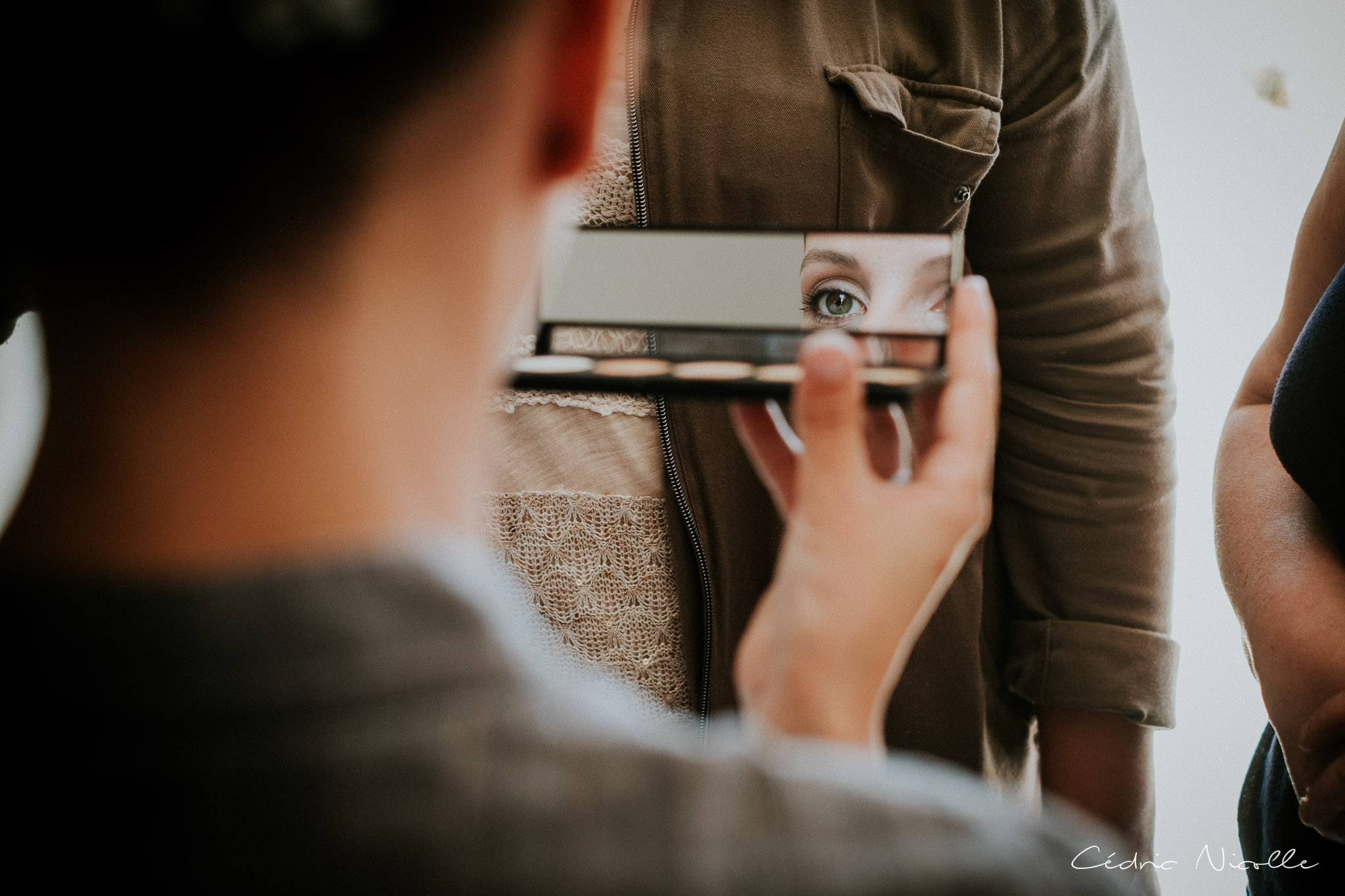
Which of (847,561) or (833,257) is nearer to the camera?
(847,561)

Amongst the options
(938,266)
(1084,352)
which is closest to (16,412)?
(938,266)

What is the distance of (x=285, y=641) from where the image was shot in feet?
0.54

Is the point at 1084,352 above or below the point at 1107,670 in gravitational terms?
above

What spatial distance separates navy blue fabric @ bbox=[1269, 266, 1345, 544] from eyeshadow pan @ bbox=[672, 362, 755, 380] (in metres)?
0.32

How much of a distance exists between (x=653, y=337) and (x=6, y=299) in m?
0.30

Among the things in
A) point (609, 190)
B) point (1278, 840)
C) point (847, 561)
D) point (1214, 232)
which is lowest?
point (1278, 840)

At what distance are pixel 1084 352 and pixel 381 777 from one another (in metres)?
0.58

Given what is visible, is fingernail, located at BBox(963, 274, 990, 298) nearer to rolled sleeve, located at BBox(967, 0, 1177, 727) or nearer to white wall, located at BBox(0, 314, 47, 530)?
rolled sleeve, located at BBox(967, 0, 1177, 727)

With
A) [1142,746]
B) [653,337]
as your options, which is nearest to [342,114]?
[653,337]

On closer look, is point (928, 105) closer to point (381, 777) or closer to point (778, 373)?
point (778, 373)

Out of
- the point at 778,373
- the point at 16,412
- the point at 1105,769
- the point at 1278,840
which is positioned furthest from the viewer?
the point at 16,412

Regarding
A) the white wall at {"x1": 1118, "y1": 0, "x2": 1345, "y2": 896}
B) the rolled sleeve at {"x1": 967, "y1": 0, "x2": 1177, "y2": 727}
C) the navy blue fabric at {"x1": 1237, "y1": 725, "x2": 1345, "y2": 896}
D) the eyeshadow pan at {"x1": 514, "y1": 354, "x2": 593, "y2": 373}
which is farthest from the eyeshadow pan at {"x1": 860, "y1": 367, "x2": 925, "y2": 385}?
the white wall at {"x1": 1118, "y1": 0, "x2": 1345, "y2": 896}

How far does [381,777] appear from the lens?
0.53 feet

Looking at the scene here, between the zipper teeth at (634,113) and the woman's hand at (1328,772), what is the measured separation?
1.50 feet
